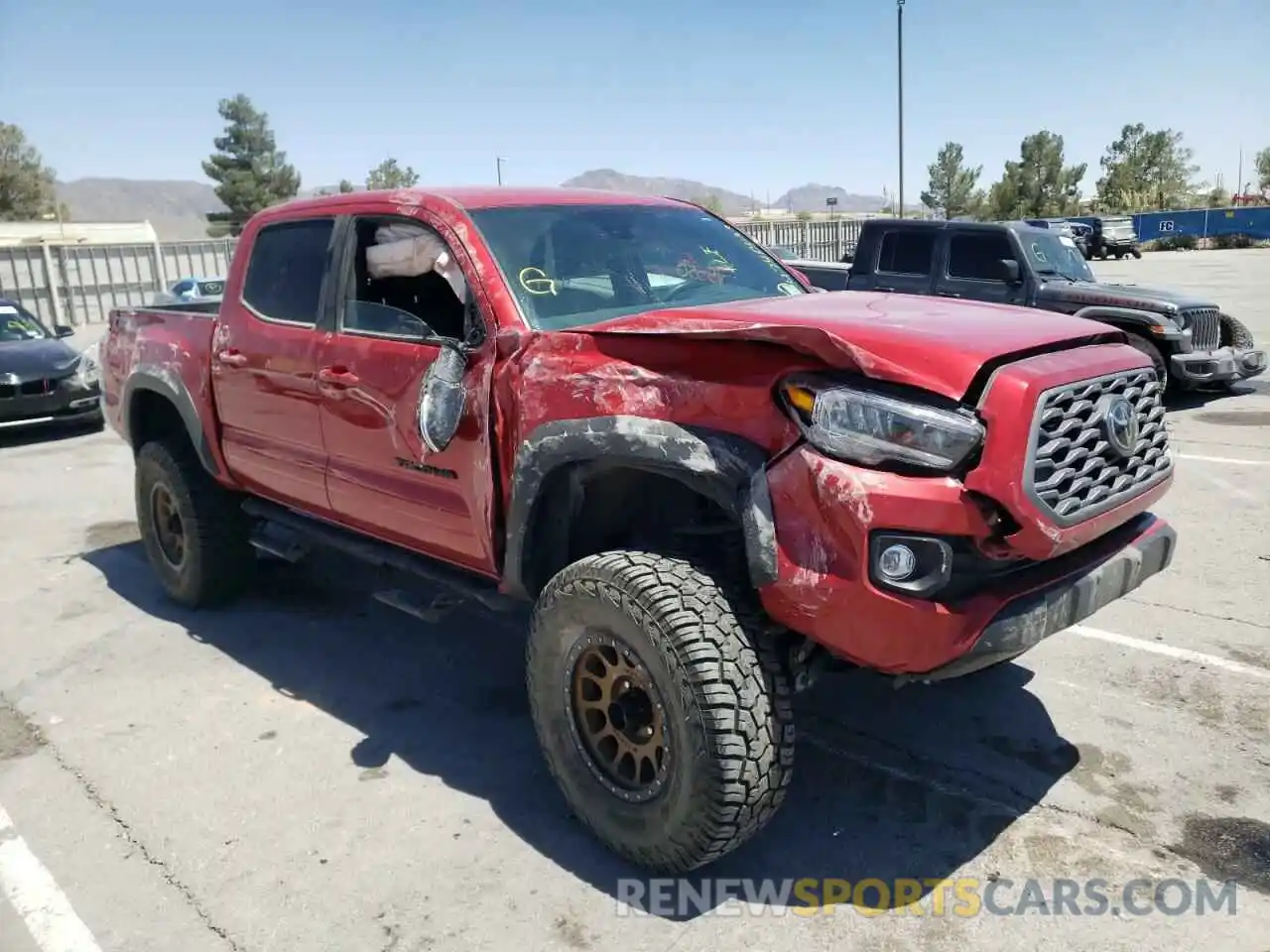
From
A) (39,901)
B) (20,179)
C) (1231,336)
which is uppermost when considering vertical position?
(20,179)

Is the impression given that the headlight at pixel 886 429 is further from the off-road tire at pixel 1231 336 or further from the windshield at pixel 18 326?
the windshield at pixel 18 326

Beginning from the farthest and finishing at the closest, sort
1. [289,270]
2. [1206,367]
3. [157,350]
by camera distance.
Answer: [1206,367], [157,350], [289,270]

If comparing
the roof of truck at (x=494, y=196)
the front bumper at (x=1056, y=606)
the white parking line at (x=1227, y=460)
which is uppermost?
the roof of truck at (x=494, y=196)

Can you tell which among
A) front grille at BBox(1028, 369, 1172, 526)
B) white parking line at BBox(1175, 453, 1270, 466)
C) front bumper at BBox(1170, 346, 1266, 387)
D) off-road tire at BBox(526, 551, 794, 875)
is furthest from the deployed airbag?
front bumper at BBox(1170, 346, 1266, 387)

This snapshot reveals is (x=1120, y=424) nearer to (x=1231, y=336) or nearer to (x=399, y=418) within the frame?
(x=399, y=418)

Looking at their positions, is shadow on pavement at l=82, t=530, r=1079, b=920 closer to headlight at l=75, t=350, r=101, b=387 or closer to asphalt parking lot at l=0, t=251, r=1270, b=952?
asphalt parking lot at l=0, t=251, r=1270, b=952

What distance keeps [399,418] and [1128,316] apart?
27.5 feet

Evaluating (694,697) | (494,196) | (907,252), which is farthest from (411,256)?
(907,252)

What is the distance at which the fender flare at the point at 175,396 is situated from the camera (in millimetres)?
4844

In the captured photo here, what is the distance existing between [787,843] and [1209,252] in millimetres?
42893

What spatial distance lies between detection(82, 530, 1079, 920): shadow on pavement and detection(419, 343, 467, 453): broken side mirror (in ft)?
3.98

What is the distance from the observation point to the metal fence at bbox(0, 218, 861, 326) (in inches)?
941

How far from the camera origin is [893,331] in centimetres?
268

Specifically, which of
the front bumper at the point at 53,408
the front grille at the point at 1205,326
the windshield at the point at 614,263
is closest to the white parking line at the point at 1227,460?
the front grille at the point at 1205,326
